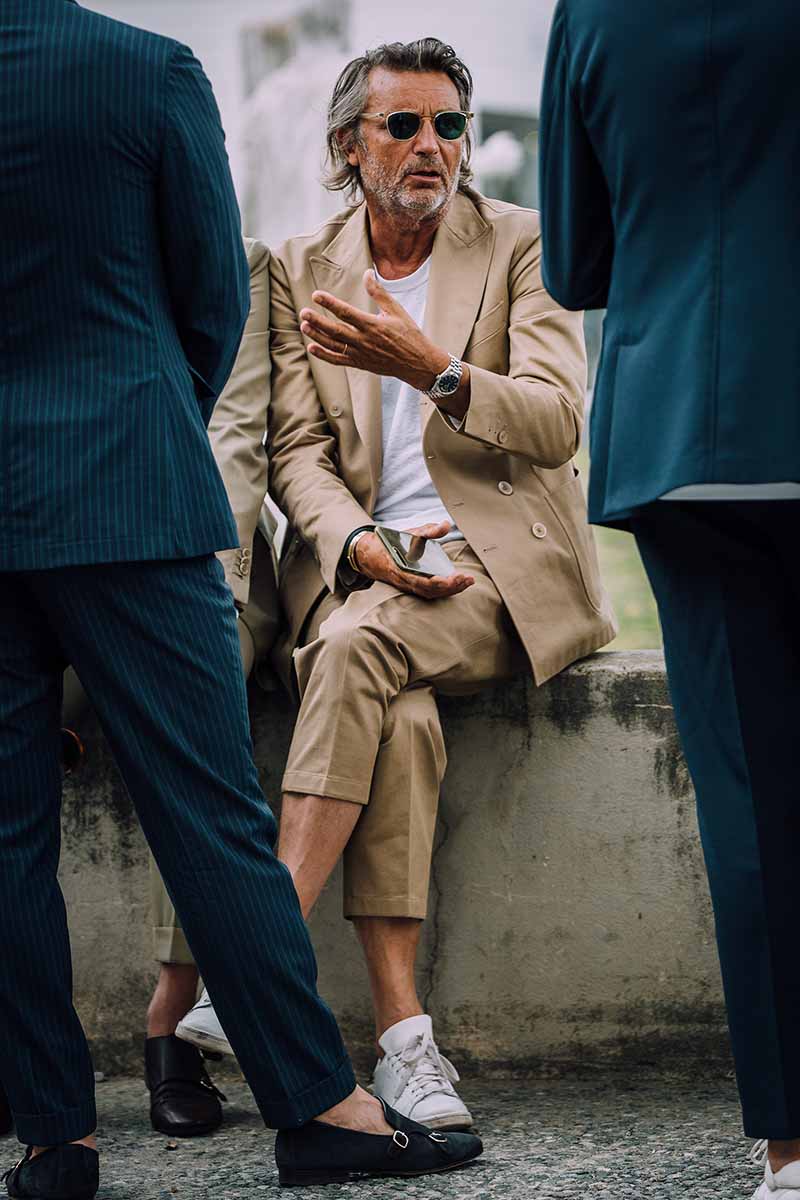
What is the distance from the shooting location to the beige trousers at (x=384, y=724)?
2846mm

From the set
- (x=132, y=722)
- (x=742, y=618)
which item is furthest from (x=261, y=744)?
(x=742, y=618)

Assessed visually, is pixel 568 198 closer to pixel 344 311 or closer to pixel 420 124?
pixel 344 311

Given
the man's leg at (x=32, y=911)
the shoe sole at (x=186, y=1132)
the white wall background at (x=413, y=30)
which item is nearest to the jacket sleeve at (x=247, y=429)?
the man's leg at (x=32, y=911)

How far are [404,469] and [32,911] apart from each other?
1.36m

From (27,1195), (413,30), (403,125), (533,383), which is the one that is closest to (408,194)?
(403,125)

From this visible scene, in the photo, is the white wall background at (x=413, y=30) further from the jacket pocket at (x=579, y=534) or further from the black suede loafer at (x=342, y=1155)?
the black suede loafer at (x=342, y=1155)

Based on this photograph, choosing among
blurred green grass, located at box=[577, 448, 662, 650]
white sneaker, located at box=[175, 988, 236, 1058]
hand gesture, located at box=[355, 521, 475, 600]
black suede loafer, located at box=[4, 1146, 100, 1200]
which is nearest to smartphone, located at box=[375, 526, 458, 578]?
hand gesture, located at box=[355, 521, 475, 600]

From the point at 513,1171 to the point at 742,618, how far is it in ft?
3.39

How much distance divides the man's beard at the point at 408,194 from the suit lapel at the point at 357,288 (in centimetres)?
11

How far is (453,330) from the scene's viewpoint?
3.32 meters

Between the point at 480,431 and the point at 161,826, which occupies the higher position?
the point at 480,431

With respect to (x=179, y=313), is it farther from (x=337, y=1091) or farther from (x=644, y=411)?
(x=337, y=1091)

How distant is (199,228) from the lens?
7.64 ft

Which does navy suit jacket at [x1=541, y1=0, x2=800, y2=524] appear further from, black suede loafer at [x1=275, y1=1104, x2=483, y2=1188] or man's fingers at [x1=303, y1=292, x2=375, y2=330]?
black suede loafer at [x1=275, y1=1104, x2=483, y2=1188]
